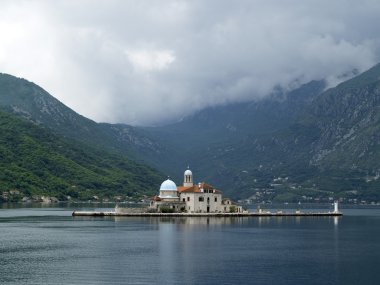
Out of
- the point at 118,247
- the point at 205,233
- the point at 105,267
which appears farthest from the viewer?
the point at 205,233

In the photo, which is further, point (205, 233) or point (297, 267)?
point (205, 233)

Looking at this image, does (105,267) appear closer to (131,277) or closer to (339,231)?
(131,277)

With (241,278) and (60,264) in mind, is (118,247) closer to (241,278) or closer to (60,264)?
(60,264)

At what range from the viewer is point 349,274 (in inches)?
3546

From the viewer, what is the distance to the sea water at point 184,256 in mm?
86125

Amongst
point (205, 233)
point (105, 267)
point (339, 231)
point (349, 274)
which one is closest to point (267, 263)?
point (349, 274)

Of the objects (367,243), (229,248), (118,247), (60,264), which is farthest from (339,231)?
(60,264)

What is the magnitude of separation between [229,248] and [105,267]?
105ft

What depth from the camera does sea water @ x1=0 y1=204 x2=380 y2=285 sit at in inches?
3391

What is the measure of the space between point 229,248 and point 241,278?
33.7 m

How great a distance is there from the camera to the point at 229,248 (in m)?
120

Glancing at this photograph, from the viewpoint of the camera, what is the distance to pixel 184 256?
106 m

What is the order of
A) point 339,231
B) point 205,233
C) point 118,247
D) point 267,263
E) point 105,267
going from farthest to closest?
1. point 339,231
2. point 205,233
3. point 118,247
4. point 267,263
5. point 105,267

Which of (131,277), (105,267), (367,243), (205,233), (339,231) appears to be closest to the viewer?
(131,277)
